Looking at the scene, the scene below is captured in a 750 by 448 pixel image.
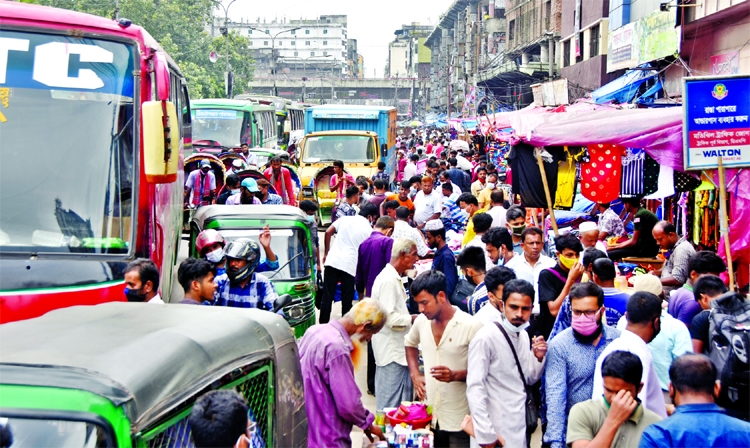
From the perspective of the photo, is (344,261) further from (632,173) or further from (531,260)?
(632,173)

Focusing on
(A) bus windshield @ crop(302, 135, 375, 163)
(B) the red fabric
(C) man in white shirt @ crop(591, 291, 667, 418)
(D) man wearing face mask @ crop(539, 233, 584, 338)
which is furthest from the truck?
(C) man in white shirt @ crop(591, 291, 667, 418)

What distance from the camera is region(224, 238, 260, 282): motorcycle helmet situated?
6238 millimetres

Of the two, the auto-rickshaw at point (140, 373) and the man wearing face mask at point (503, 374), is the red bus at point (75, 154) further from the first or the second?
the man wearing face mask at point (503, 374)

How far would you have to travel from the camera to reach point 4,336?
3.37 meters

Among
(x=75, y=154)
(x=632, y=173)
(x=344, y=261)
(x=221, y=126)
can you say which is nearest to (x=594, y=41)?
(x=221, y=126)

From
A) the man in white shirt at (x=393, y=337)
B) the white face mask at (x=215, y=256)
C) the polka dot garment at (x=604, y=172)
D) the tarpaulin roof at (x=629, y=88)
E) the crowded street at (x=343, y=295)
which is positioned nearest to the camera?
the crowded street at (x=343, y=295)

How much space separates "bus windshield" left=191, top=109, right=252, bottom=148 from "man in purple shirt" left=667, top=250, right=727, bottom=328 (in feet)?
64.2

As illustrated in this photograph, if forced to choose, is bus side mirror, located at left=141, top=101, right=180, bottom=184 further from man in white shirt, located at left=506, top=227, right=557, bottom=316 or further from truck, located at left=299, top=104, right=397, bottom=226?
truck, located at left=299, top=104, right=397, bottom=226

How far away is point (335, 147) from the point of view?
2241 centimetres

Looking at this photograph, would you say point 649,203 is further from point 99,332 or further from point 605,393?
point 99,332

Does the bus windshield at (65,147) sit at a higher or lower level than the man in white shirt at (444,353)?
higher

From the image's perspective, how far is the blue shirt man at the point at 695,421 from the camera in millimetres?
3557

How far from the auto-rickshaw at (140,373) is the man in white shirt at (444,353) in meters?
1.12

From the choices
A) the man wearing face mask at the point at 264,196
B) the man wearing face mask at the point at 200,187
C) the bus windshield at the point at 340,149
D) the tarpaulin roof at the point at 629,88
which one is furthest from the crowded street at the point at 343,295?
the tarpaulin roof at the point at 629,88
